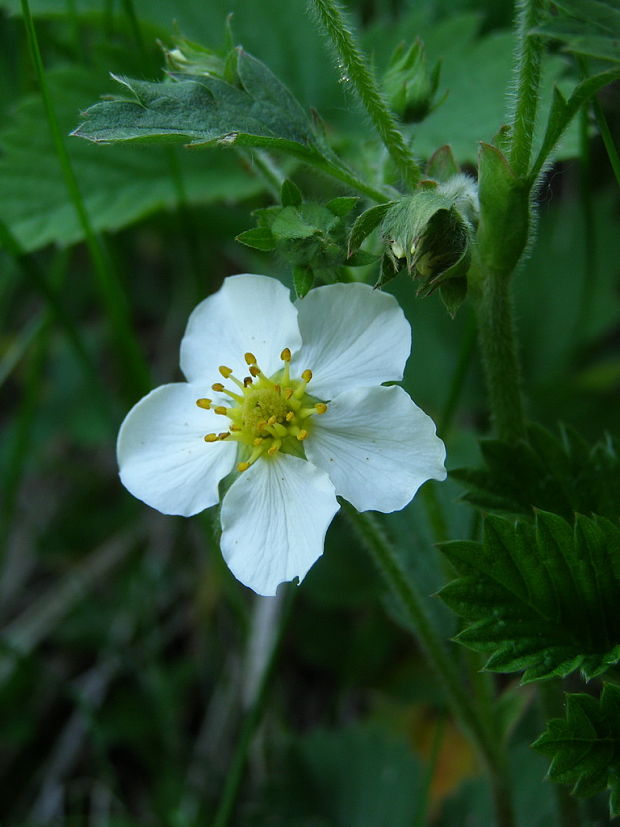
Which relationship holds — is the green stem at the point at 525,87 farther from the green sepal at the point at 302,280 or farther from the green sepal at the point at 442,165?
the green sepal at the point at 302,280

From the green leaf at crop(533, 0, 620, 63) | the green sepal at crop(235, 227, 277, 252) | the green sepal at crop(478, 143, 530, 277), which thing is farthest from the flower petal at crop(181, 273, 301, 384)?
the green leaf at crop(533, 0, 620, 63)

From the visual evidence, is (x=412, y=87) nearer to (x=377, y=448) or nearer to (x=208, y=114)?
(x=208, y=114)

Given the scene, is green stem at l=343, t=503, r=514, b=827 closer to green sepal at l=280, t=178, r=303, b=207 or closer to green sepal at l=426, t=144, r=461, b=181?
green sepal at l=280, t=178, r=303, b=207

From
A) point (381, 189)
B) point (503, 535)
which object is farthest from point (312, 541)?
point (381, 189)

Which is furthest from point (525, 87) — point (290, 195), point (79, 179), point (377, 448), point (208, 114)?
point (79, 179)

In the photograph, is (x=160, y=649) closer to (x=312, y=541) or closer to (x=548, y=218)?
(x=312, y=541)

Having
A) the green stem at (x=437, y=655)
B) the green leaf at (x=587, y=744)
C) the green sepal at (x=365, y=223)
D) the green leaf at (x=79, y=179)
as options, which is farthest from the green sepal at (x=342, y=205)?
the green leaf at (x=79, y=179)
